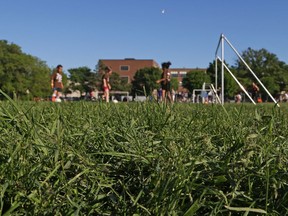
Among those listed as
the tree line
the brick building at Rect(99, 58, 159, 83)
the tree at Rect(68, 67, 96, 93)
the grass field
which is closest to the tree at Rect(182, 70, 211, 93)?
the tree line

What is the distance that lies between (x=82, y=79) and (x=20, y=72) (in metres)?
40.0

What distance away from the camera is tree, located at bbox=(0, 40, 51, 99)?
8640 centimetres

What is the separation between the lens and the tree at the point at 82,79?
126 m

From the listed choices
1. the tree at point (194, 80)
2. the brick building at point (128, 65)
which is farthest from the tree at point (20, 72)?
the brick building at point (128, 65)

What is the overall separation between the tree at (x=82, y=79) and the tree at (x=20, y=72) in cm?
3056

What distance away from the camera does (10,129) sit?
1920 mm

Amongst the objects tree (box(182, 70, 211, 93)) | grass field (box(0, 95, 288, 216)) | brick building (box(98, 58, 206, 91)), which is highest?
brick building (box(98, 58, 206, 91))

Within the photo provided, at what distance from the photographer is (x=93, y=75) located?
127562 millimetres

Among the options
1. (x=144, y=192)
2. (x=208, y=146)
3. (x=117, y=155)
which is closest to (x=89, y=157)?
(x=117, y=155)

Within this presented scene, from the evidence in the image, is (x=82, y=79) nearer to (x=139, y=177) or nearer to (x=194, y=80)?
(x=194, y=80)

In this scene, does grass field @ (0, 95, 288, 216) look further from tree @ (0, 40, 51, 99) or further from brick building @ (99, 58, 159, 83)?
brick building @ (99, 58, 159, 83)

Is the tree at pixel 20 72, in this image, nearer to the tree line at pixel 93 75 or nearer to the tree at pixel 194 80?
the tree line at pixel 93 75

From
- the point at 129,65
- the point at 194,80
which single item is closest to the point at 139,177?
the point at 194,80

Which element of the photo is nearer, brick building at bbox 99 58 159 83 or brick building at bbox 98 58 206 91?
brick building at bbox 98 58 206 91
